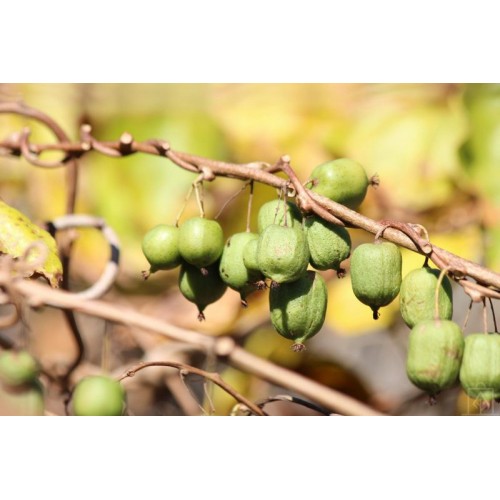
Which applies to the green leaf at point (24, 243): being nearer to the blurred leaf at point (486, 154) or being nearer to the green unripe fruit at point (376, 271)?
the green unripe fruit at point (376, 271)

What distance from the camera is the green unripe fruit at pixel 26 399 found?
166 cm

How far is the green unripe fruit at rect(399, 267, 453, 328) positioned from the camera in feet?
3.75

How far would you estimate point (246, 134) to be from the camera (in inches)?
82.4

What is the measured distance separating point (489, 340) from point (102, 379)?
2.36ft

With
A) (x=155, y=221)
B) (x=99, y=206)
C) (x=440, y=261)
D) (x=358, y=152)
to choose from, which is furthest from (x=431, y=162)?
(x=440, y=261)

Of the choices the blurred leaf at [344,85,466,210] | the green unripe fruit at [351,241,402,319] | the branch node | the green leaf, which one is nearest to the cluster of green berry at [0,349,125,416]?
the green leaf

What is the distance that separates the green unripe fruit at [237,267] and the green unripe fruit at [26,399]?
1.91ft

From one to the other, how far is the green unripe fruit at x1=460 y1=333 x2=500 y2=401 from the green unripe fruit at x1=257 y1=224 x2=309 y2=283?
0.85ft

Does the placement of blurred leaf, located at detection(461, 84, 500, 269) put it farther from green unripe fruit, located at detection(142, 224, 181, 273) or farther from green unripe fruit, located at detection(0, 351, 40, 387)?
green unripe fruit, located at detection(0, 351, 40, 387)

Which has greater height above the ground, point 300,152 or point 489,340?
point 300,152

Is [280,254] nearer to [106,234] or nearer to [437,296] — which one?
[437,296]

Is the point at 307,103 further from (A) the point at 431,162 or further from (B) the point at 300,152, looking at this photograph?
(A) the point at 431,162

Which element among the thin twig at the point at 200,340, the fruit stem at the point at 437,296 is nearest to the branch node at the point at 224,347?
the thin twig at the point at 200,340

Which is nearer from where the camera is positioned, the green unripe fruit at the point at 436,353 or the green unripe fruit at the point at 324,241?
the green unripe fruit at the point at 436,353
